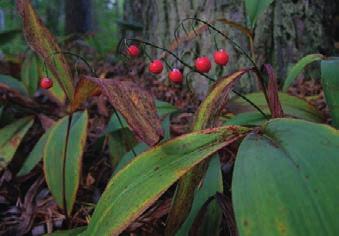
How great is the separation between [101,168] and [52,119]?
1.00 ft

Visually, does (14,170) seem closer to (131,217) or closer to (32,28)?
(32,28)

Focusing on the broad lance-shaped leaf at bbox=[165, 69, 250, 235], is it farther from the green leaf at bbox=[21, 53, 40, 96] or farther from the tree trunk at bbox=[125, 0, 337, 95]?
the green leaf at bbox=[21, 53, 40, 96]

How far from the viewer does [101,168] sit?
5.00 ft

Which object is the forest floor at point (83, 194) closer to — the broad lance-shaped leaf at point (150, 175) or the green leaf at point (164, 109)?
the green leaf at point (164, 109)

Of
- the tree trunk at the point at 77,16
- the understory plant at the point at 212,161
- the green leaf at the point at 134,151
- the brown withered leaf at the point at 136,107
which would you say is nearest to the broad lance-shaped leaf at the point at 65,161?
the understory plant at the point at 212,161

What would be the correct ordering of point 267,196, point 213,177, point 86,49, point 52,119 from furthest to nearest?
point 86,49 < point 52,119 < point 213,177 < point 267,196

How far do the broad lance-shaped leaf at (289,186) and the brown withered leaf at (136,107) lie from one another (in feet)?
0.72

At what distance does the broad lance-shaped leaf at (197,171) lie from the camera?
0.85m

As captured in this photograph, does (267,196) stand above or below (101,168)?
above

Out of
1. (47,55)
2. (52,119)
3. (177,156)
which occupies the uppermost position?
(47,55)

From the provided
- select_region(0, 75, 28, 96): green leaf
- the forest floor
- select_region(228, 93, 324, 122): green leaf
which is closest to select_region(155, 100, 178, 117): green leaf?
the forest floor

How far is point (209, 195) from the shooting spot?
95 centimetres

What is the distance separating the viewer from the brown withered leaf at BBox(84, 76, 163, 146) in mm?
827

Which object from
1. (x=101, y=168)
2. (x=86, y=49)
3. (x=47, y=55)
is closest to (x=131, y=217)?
(x=47, y=55)
